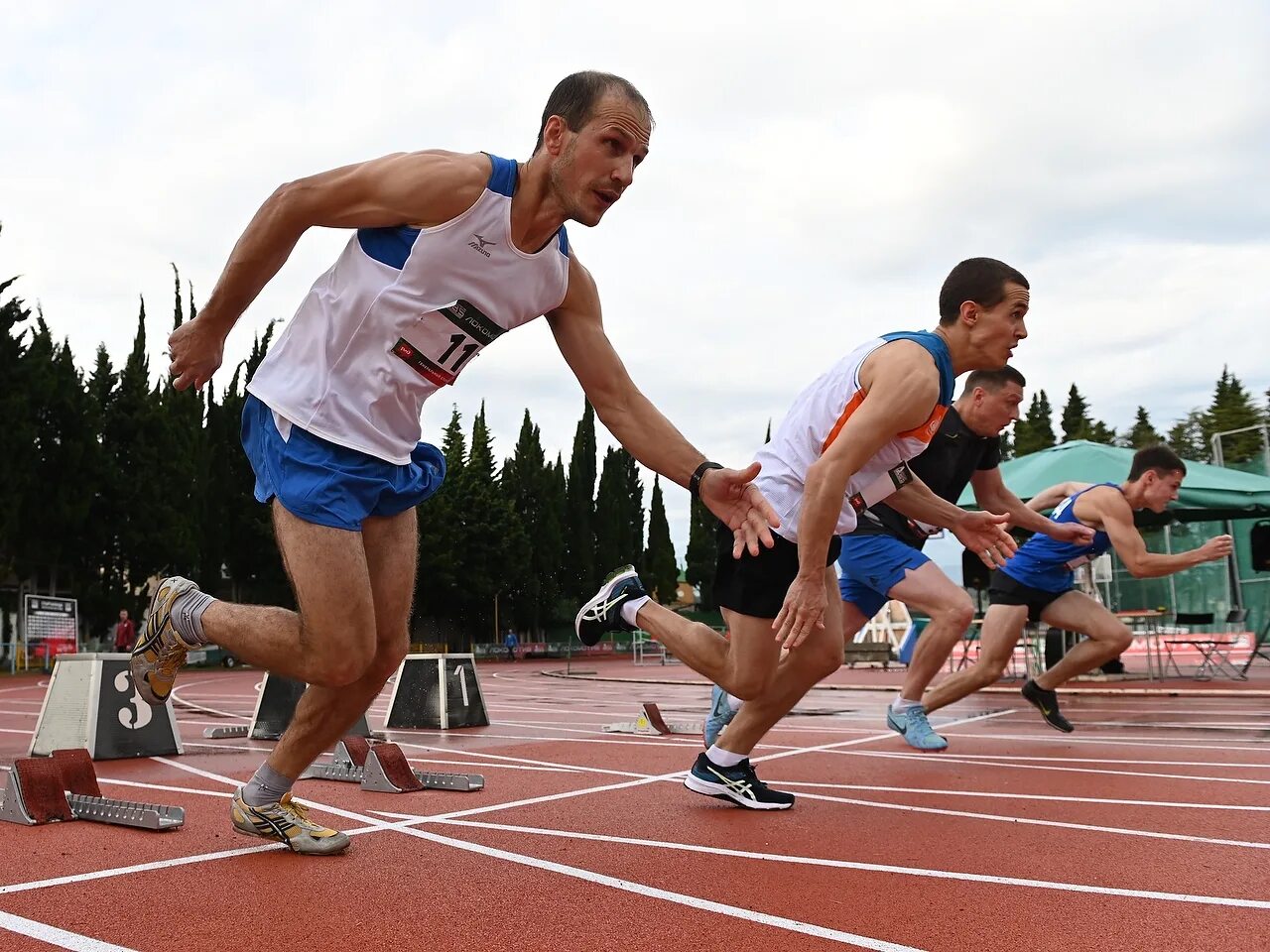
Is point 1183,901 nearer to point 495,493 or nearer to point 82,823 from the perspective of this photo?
point 82,823

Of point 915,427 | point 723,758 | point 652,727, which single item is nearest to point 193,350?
point 915,427

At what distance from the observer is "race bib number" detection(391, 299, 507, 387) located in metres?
2.98

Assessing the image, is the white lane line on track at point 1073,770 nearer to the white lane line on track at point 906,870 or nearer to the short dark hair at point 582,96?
the white lane line on track at point 906,870

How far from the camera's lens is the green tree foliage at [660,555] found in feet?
168

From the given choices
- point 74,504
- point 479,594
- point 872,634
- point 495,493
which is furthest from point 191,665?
point 872,634

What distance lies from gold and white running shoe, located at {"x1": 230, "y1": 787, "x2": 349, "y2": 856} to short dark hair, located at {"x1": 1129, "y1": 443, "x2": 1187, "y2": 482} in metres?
5.62

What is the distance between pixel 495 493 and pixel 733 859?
36.6m

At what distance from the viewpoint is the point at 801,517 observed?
11.7 ft

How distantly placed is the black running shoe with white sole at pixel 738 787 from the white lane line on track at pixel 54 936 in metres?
2.41

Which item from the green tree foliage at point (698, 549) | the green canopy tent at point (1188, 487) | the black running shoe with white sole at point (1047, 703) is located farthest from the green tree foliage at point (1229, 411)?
the black running shoe with white sole at point (1047, 703)

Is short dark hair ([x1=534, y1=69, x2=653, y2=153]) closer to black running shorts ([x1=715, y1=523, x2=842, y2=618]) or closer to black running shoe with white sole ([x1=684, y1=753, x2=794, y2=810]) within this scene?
black running shorts ([x1=715, y1=523, x2=842, y2=618])

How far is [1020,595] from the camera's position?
7090mm

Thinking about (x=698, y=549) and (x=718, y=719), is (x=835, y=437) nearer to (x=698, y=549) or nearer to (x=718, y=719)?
(x=718, y=719)

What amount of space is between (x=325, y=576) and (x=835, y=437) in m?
1.93
